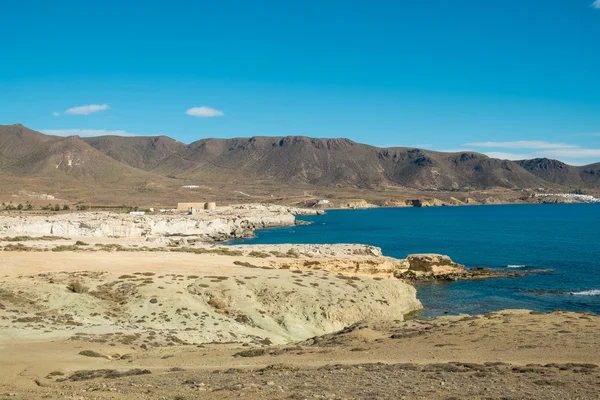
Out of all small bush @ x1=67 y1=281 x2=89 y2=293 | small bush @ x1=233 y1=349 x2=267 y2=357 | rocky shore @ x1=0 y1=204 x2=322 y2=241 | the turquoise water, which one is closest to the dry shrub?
small bush @ x1=67 y1=281 x2=89 y2=293

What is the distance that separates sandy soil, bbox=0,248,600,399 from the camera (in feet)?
45.3

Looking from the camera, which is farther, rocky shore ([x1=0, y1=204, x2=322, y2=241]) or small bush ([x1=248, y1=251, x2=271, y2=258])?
rocky shore ([x1=0, y1=204, x2=322, y2=241])

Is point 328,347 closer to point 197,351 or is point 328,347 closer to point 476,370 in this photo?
point 197,351

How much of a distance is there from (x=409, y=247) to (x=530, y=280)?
31.9 meters

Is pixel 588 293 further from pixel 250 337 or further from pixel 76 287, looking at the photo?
pixel 76 287

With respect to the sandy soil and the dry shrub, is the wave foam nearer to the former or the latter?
the sandy soil

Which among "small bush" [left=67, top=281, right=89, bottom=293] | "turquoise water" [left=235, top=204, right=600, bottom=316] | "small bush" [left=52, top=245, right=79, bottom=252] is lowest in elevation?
"turquoise water" [left=235, top=204, right=600, bottom=316]

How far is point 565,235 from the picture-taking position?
99.8 meters

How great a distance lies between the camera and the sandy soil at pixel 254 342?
45.3 ft

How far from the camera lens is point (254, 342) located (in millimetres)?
24828

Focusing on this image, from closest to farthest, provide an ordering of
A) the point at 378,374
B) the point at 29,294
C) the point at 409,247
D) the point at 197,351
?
the point at 378,374 → the point at 197,351 → the point at 29,294 → the point at 409,247

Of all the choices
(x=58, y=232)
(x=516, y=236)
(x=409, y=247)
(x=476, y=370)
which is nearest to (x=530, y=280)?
(x=409, y=247)

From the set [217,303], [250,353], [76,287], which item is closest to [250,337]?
[217,303]

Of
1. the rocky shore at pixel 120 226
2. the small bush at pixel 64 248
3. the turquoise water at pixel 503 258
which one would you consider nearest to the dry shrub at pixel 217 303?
the turquoise water at pixel 503 258
